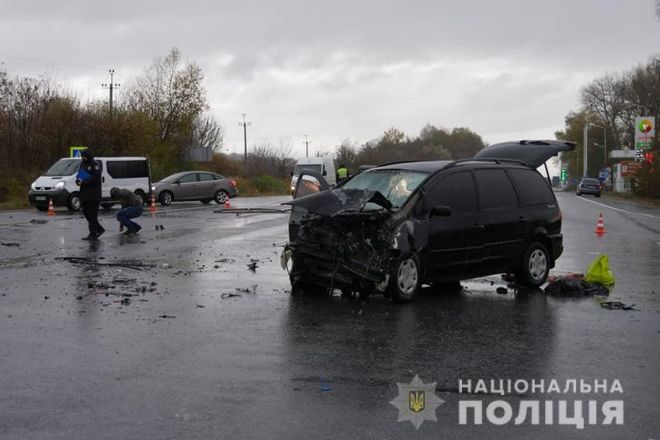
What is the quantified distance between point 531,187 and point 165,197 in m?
24.6

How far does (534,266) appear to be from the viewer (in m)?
9.83

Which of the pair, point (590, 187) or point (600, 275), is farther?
point (590, 187)

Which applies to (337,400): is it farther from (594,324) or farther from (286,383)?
(594,324)

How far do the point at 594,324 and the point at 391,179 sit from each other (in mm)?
3140

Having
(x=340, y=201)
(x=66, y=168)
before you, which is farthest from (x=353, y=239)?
(x=66, y=168)

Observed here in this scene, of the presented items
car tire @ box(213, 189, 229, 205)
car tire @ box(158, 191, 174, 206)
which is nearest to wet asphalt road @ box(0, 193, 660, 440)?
car tire @ box(158, 191, 174, 206)

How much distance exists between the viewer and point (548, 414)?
4582 mm

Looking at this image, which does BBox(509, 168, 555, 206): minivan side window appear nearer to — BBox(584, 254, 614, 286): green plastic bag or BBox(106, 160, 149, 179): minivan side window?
BBox(584, 254, 614, 286): green plastic bag

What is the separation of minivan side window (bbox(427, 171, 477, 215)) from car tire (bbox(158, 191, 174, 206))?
24805mm

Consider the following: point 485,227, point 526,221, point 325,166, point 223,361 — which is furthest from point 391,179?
point 325,166

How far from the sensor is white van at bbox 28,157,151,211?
2541 centimetres

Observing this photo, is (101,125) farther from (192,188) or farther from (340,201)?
(340,201)

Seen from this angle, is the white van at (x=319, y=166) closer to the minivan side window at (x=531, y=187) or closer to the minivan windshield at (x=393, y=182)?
the minivan side window at (x=531, y=187)

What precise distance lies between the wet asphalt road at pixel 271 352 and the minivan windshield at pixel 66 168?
15.6 m
